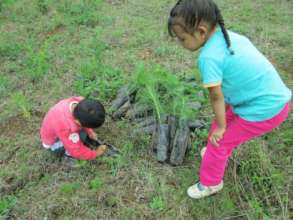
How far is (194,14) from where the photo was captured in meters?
1.90

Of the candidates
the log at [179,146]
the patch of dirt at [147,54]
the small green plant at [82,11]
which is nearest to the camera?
the log at [179,146]

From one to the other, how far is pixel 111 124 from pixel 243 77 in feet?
5.45

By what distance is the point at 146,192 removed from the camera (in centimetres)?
279

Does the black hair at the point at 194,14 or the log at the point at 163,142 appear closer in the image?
the black hair at the point at 194,14

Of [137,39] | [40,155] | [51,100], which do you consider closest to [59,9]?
[137,39]

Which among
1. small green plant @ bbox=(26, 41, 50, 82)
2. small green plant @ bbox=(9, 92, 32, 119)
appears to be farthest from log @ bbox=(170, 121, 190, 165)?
small green plant @ bbox=(26, 41, 50, 82)

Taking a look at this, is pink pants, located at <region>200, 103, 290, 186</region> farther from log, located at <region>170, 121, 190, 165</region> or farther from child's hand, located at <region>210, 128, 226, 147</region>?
log, located at <region>170, 121, 190, 165</region>

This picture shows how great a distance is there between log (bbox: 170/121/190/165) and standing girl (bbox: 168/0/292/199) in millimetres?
468

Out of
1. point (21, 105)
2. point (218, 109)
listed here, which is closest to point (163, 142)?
point (218, 109)

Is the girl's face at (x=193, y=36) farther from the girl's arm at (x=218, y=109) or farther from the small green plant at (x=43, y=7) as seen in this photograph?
the small green plant at (x=43, y=7)

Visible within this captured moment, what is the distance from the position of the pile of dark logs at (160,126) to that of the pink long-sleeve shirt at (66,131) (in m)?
0.55

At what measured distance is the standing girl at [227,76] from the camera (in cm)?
196

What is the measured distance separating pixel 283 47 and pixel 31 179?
3.51 meters

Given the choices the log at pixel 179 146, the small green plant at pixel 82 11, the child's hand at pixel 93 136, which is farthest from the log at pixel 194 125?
the small green plant at pixel 82 11
